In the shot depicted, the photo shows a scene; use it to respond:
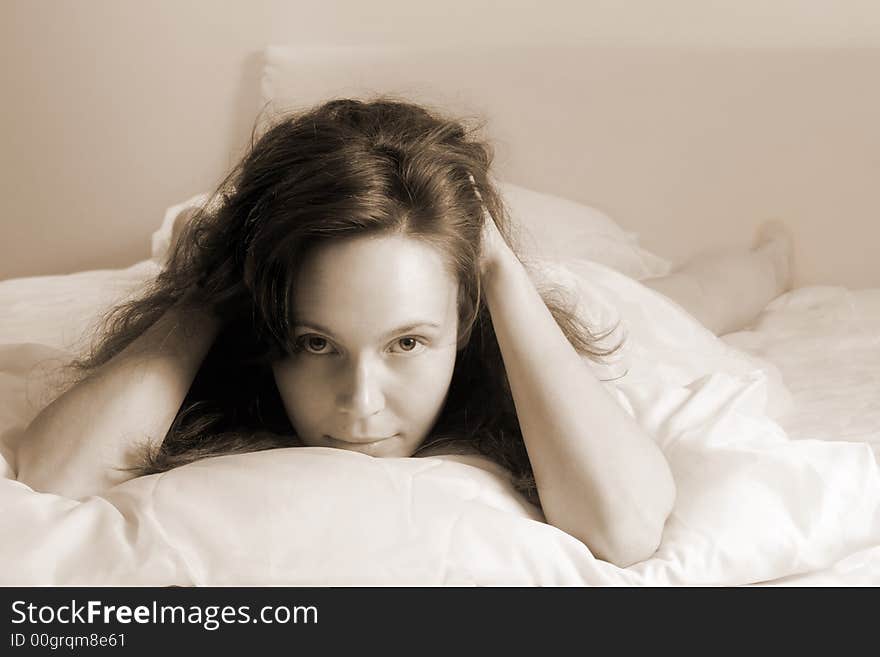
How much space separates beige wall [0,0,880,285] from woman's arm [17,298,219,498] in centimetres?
132

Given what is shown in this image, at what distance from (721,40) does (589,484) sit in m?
1.54

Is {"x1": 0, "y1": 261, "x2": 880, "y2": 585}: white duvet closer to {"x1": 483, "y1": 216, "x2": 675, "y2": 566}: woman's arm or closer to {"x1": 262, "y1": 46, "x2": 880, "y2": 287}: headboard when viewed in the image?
{"x1": 483, "y1": 216, "x2": 675, "y2": 566}: woman's arm

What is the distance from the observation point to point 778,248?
6.31 ft

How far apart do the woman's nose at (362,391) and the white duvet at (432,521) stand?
0.14 feet

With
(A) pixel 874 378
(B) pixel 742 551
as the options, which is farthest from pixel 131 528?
(A) pixel 874 378

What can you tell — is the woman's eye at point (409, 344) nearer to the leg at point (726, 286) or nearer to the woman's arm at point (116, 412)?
the woman's arm at point (116, 412)

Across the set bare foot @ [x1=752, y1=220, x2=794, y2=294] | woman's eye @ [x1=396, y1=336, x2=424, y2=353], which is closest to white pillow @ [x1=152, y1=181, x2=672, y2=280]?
bare foot @ [x1=752, y1=220, x2=794, y2=294]

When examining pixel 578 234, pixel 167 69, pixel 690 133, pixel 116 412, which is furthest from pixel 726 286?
pixel 167 69

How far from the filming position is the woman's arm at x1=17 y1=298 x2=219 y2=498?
0.80 meters

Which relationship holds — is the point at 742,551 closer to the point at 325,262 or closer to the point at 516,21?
the point at 325,262

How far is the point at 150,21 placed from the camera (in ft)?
7.62

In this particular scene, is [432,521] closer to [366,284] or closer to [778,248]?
[366,284]

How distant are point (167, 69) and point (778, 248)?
1330 mm

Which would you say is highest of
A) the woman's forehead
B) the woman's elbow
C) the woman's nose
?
the woman's forehead
